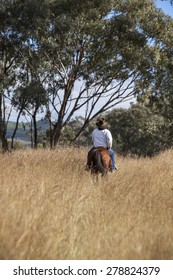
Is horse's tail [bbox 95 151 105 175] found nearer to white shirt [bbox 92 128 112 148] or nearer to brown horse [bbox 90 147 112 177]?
brown horse [bbox 90 147 112 177]

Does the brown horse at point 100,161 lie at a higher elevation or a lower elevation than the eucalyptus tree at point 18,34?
lower

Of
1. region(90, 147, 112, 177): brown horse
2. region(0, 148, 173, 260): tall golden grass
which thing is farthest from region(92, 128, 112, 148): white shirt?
region(0, 148, 173, 260): tall golden grass

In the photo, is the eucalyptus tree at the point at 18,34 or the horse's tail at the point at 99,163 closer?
the horse's tail at the point at 99,163

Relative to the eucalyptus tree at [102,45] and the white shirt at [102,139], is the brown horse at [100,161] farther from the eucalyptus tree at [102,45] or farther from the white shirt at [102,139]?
the eucalyptus tree at [102,45]

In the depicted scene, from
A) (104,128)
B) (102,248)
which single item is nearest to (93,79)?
(104,128)

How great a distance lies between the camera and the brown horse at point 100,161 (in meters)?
11.3

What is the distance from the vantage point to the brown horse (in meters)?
11.3

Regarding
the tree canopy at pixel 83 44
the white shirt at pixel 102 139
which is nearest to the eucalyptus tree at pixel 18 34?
the tree canopy at pixel 83 44

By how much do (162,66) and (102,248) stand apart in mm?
23122

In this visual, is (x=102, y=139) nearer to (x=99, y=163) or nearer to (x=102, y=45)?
(x=99, y=163)

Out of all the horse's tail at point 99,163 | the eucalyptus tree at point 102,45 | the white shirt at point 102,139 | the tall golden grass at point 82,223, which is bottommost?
the tall golden grass at point 82,223

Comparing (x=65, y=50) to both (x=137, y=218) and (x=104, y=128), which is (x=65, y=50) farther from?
(x=137, y=218)

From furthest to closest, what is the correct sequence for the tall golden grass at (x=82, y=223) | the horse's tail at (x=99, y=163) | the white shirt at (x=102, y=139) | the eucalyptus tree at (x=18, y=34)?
the eucalyptus tree at (x=18, y=34) < the white shirt at (x=102, y=139) < the horse's tail at (x=99, y=163) < the tall golden grass at (x=82, y=223)

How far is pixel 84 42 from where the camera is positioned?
26.3 meters
